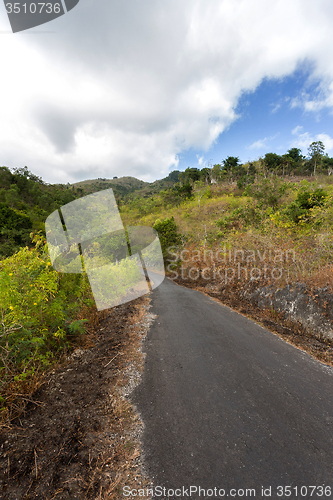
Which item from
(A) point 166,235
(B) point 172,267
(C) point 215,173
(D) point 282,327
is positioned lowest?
(B) point 172,267

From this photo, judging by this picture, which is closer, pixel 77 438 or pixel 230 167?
pixel 77 438

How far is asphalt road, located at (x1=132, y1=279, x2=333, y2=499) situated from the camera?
2.20 m

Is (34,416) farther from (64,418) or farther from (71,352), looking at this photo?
(71,352)

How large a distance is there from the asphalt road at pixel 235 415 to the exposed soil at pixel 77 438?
0.29 metres

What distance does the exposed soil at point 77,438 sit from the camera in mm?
2016

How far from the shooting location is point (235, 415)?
2.97 m

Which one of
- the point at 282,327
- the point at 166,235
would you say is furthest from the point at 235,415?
the point at 166,235

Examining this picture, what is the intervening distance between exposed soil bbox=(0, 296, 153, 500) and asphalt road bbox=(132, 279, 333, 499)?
285 mm

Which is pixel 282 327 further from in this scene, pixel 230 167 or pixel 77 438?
pixel 230 167

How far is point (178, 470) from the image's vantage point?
223 cm

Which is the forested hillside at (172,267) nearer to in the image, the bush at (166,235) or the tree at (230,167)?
the bush at (166,235)

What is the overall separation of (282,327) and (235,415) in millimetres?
4043

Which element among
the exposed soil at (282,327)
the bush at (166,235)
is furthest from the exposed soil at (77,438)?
the bush at (166,235)

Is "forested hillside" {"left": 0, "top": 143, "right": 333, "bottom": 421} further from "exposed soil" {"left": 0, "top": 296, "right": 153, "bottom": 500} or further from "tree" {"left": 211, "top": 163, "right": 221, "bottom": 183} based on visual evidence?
"tree" {"left": 211, "top": 163, "right": 221, "bottom": 183}
